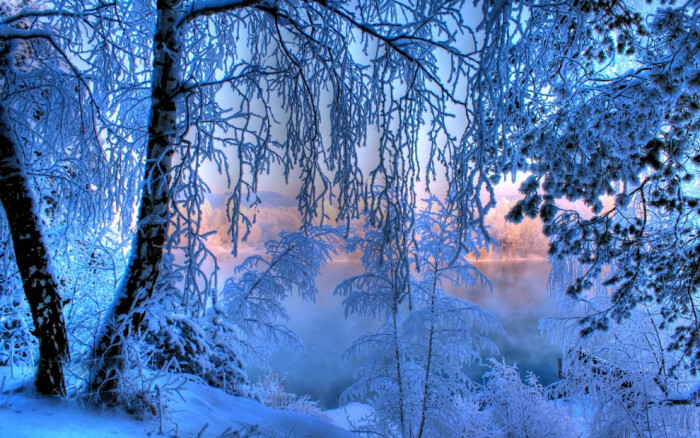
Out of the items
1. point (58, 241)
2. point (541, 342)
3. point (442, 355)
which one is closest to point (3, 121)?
point (58, 241)

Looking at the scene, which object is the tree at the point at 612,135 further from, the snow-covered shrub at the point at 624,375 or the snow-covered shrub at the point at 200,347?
the snow-covered shrub at the point at 200,347

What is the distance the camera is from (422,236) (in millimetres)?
5637

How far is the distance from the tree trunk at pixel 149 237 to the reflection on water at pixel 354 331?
1271 centimetres

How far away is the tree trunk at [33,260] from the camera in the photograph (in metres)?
2.41

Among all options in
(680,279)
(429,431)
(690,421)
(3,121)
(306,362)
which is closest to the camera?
(3,121)

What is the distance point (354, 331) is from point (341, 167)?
19.0 meters

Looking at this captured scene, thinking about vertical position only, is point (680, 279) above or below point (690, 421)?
above

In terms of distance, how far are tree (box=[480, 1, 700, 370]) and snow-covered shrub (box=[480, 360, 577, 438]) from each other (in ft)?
12.1

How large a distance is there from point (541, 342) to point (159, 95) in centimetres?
2101

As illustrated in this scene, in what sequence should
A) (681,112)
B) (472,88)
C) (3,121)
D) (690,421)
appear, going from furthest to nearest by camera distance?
(690,421), (681,112), (3,121), (472,88)

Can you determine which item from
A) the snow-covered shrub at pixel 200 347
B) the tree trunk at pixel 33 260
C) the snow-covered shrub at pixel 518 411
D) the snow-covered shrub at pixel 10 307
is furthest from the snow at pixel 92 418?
the snow-covered shrub at pixel 518 411

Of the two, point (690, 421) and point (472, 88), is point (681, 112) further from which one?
point (690, 421)

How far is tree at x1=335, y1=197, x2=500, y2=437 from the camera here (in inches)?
199

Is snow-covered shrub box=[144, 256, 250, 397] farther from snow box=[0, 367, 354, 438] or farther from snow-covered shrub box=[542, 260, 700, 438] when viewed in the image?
snow-covered shrub box=[542, 260, 700, 438]
